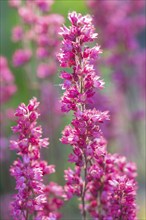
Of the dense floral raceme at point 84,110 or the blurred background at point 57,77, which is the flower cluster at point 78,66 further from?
the blurred background at point 57,77

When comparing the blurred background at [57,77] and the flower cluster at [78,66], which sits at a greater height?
the blurred background at [57,77]

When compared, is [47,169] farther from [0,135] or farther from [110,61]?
[110,61]

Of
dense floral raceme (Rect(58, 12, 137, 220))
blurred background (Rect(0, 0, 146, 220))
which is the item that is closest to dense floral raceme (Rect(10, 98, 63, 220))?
dense floral raceme (Rect(58, 12, 137, 220))

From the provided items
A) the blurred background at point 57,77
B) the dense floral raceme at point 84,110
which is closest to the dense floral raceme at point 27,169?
the dense floral raceme at point 84,110

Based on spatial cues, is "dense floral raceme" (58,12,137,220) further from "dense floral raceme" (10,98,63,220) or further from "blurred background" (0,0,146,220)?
"blurred background" (0,0,146,220)

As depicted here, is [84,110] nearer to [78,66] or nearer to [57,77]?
[78,66]

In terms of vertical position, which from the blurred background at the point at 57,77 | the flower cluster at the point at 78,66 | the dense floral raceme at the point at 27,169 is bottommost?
the dense floral raceme at the point at 27,169

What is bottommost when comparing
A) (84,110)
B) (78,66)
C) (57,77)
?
(84,110)

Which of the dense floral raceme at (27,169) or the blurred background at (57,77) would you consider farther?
the blurred background at (57,77)

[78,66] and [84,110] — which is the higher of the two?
[78,66]

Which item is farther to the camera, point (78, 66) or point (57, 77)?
point (57, 77)

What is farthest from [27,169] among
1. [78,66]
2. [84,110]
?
[78,66]

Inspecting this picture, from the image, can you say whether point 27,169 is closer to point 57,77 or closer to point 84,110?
point 84,110
